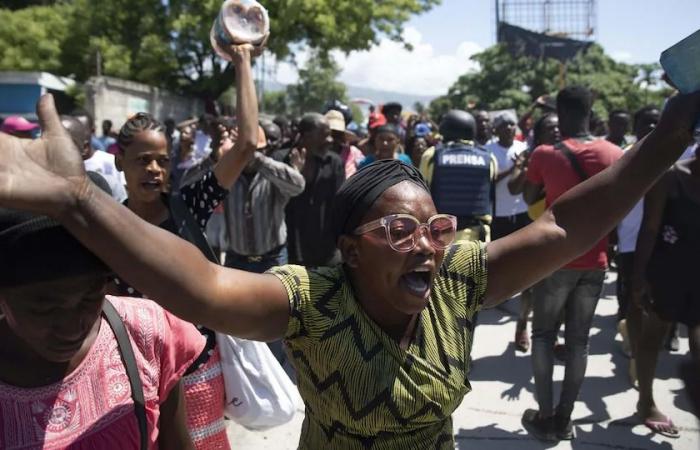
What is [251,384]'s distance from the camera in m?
2.41

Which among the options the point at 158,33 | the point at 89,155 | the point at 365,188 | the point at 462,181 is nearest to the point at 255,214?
the point at 89,155

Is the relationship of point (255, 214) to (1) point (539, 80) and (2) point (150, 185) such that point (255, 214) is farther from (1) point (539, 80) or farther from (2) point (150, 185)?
(1) point (539, 80)

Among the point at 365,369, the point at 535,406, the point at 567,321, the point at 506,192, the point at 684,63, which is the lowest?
the point at 535,406

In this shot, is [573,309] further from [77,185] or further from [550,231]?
[77,185]

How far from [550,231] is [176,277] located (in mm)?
1094

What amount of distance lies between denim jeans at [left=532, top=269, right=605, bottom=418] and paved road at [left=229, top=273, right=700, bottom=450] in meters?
0.36

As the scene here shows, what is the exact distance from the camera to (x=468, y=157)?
189 inches

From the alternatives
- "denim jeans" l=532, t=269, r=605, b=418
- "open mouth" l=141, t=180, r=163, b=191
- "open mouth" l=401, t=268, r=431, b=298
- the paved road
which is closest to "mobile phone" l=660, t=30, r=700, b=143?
"open mouth" l=401, t=268, r=431, b=298

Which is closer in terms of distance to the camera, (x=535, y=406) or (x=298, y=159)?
(x=535, y=406)

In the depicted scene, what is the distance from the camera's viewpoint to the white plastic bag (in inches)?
94.7

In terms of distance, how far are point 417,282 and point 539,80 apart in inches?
1475

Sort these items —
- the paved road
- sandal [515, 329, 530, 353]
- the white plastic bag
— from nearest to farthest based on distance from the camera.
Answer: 1. the white plastic bag
2. the paved road
3. sandal [515, 329, 530, 353]

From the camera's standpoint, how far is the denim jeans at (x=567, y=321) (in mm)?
3883

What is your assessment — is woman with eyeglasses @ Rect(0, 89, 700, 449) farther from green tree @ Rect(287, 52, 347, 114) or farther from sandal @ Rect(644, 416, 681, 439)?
green tree @ Rect(287, 52, 347, 114)
